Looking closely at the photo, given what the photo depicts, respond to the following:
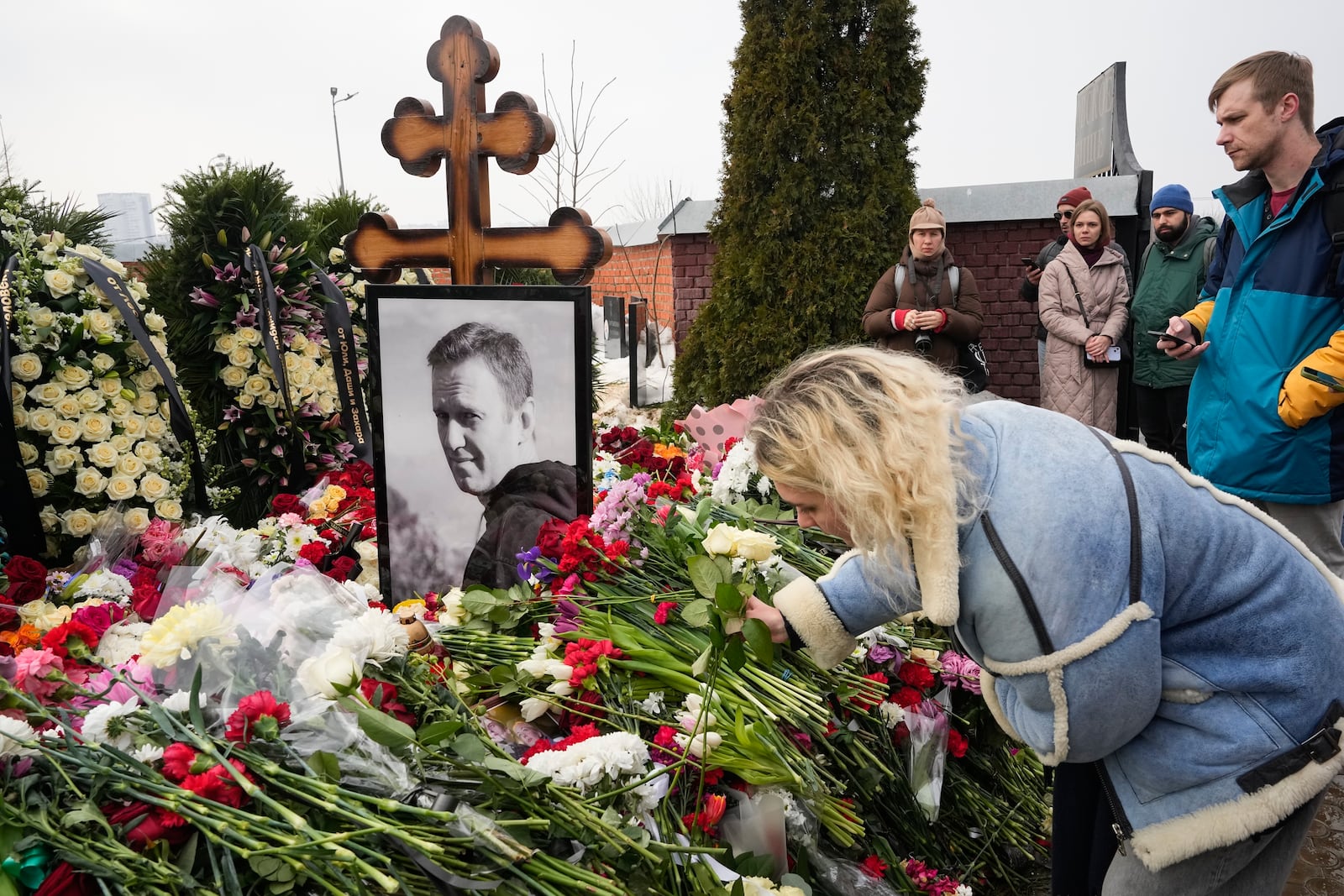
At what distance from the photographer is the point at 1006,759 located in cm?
235

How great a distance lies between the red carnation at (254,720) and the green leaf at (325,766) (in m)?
0.08

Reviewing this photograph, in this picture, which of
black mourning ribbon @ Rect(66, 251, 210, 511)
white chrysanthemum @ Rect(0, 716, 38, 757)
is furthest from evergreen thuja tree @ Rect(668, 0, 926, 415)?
white chrysanthemum @ Rect(0, 716, 38, 757)

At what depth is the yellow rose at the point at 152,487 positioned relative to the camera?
8.59ft

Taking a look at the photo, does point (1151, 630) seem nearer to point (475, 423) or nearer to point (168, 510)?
point (475, 423)

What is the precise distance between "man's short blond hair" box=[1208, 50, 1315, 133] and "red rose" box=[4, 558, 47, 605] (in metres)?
3.09

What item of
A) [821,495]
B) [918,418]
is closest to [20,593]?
[821,495]

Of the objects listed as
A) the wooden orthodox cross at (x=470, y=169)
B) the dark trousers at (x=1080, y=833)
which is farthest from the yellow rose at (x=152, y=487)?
the dark trousers at (x=1080, y=833)

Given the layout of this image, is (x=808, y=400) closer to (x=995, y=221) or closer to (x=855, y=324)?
(x=855, y=324)

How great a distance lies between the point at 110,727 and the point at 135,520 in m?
1.43

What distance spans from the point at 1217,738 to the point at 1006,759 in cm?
104

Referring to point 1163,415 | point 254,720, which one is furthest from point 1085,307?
point 254,720

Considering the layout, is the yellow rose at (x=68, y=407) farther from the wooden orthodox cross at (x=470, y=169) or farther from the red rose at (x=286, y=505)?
the wooden orthodox cross at (x=470, y=169)

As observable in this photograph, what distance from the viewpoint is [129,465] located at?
2582 mm

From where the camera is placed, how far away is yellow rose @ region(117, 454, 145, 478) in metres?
2.58
